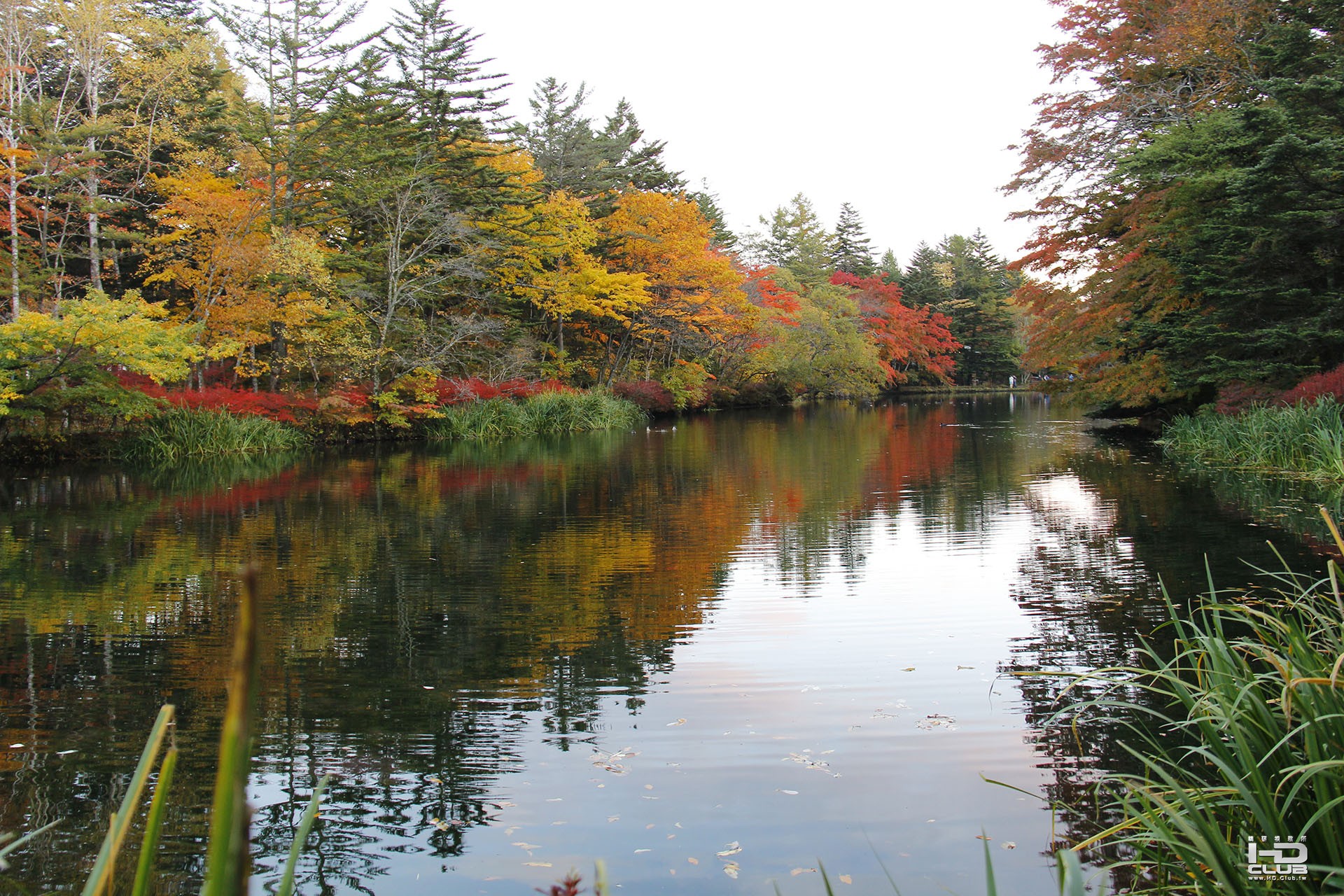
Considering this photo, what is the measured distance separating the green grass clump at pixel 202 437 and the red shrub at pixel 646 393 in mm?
13996

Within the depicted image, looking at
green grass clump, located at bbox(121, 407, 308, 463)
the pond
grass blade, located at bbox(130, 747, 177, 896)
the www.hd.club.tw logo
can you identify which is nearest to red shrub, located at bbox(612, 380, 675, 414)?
green grass clump, located at bbox(121, 407, 308, 463)

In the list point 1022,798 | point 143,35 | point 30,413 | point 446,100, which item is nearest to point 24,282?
point 30,413

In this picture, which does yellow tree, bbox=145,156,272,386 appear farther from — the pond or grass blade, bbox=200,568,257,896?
grass blade, bbox=200,568,257,896

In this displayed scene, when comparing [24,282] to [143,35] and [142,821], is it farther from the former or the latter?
[142,821]

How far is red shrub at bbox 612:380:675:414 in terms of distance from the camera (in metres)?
32.8

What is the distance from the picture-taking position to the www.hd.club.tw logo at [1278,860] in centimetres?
227

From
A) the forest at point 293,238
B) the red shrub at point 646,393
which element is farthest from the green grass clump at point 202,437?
the red shrub at point 646,393

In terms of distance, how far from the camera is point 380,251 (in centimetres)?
2269

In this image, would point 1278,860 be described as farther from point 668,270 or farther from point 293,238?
point 668,270

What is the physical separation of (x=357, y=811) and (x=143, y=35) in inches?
907

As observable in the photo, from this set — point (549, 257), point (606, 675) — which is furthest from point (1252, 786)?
point (549, 257)

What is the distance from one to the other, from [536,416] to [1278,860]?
2521cm

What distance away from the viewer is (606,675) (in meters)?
5.25

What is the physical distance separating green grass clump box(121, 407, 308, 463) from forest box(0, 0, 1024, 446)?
359mm
